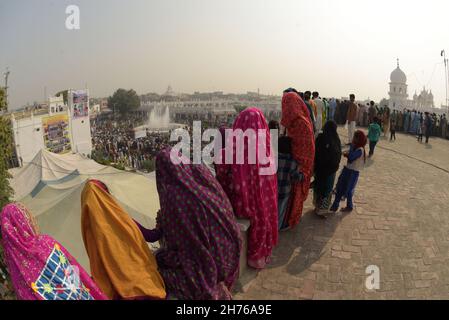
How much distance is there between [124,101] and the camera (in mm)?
58969

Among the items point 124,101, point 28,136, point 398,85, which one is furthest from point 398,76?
point 28,136

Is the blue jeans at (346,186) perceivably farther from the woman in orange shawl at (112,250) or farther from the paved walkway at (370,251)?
the woman in orange shawl at (112,250)

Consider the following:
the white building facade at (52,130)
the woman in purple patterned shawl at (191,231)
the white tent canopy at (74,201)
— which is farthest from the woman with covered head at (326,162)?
the white building facade at (52,130)

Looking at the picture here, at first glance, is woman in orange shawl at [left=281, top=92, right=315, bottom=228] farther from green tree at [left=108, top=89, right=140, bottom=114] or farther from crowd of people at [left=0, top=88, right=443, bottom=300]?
green tree at [left=108, top=89, right=140, bottom=114]

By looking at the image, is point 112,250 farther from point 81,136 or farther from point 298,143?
point 81,136

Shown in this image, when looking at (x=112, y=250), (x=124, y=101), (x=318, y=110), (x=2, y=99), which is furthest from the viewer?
(x=124, y=101)

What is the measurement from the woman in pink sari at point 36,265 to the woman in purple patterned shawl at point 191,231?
0.64 meters

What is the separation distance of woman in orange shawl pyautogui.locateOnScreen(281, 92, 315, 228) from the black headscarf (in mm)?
314

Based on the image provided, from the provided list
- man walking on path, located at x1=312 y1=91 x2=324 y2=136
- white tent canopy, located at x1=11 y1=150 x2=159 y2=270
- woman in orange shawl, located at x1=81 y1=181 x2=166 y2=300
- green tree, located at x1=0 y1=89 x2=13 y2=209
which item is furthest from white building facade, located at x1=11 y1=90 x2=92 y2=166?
woman in orange shawl, located at x1=81 y1=181 x2=166 y2=300

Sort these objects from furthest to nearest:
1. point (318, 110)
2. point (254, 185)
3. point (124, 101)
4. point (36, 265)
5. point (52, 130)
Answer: point (124, 101), point (52, 130), point (318, 110), point (254, 185), point (36, 265)

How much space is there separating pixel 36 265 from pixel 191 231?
984mm

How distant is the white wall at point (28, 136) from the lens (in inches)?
1007

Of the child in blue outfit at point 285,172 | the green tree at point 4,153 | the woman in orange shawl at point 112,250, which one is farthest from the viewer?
the green tree at point 4,153

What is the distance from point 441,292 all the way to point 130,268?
2.68 metres
